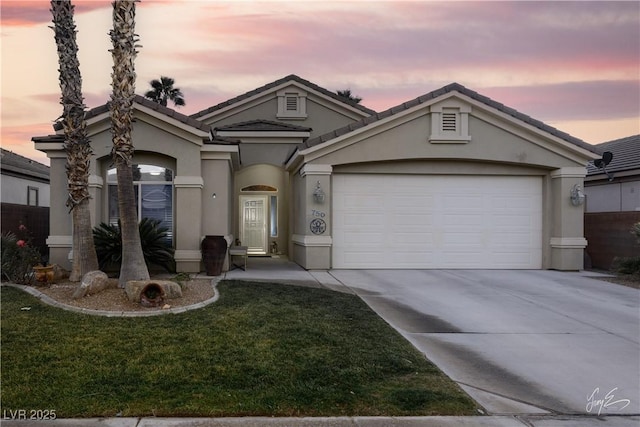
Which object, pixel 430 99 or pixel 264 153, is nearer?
pixel 430 99

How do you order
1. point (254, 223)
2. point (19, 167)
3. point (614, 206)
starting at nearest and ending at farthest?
point (614, 206), point (254, 223), point (19, 167)

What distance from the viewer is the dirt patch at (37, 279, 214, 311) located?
7547mm

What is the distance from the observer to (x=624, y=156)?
1717cm

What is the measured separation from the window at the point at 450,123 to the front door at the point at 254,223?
791 centimetres

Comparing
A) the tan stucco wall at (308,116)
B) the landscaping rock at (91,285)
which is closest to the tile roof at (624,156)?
the tan stucco wall at (308,116)

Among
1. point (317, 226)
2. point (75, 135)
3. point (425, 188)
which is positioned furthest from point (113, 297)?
point (425, 188)

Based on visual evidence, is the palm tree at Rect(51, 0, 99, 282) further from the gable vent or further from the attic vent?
the attic vent

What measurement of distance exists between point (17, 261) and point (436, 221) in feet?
33.8

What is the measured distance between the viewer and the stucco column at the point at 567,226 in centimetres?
1332

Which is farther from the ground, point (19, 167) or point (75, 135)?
point (19, 167)

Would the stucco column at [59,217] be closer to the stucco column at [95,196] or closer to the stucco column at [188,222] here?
the stucco column at [95,196]

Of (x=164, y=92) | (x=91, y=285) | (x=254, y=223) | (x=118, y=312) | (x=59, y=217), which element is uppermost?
(x=164, y=92)

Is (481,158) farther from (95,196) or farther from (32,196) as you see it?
(32,196)

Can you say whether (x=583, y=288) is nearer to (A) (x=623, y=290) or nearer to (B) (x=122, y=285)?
(A) (x=623, y=290)
